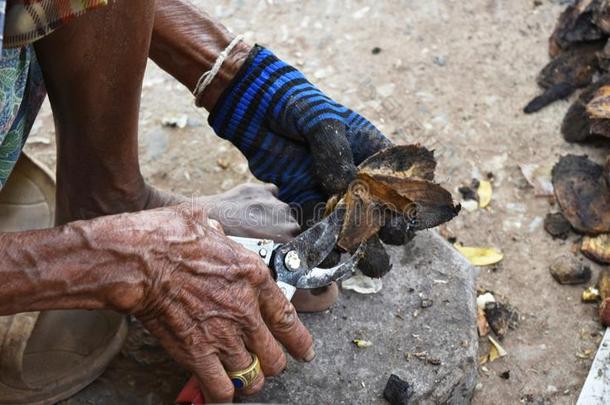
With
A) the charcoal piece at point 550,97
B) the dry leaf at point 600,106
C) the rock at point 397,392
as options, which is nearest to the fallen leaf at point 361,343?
A: the rock at point 397,392

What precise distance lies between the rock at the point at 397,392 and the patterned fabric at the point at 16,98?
960 millimetres

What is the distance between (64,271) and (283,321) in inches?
17.5

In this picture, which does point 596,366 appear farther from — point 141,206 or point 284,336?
point 141,206

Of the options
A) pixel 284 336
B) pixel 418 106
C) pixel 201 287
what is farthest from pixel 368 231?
pixel 418 106

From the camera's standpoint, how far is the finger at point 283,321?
5.05 feet

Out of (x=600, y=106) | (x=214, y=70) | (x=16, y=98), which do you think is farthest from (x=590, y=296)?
(x=16, y=98)

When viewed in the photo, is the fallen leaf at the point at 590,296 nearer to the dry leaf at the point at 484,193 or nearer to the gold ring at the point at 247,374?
the dry leaf at the point at 484,193

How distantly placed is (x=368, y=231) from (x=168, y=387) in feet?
2.05

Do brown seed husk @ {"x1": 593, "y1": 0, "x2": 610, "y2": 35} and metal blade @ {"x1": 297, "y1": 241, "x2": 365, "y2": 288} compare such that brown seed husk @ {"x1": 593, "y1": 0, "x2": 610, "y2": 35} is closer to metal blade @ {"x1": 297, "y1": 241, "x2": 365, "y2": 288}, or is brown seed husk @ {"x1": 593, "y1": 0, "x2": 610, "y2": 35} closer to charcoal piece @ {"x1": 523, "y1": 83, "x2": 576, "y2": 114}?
charcoal piece @ {"x1": 523, "y1": 83, "x2": 576, "y2": 114}

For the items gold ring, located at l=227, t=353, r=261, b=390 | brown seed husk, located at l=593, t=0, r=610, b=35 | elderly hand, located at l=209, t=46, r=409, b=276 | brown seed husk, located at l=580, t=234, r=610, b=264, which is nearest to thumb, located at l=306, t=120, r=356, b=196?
elderly hand, located at l=209, t=46, r=409, b=276

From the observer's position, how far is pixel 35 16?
127cm

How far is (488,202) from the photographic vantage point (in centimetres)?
261

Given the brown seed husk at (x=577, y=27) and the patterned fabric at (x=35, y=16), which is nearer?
the patterned fabric at (x=35, y=16)

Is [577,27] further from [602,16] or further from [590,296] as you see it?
[590,296]
